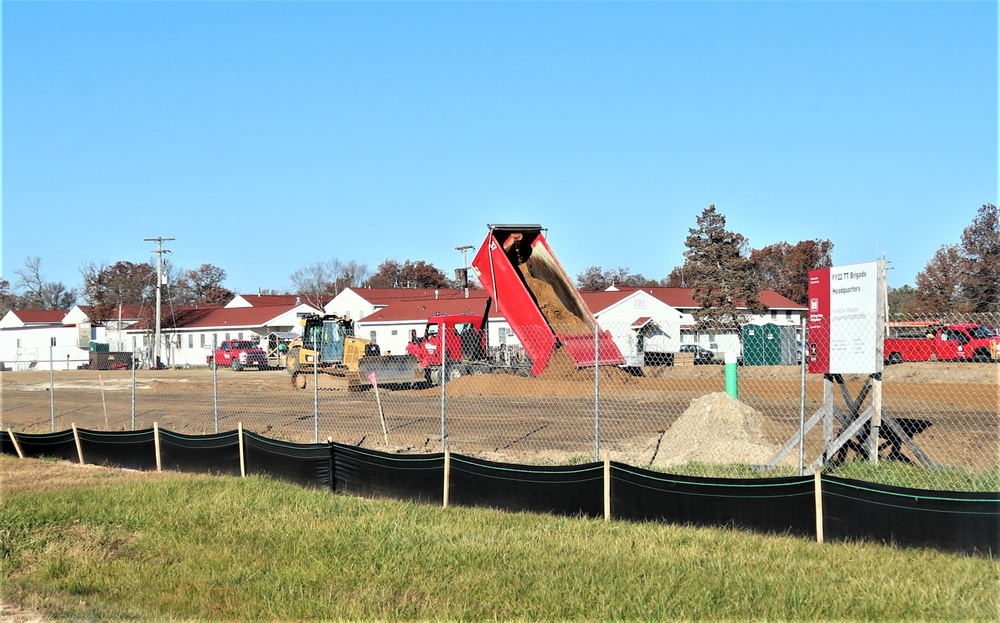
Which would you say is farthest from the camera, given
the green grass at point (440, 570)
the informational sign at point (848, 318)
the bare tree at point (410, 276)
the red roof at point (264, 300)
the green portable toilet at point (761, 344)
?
the bare tree at point (410, 276)

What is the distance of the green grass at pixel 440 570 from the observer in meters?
6.70

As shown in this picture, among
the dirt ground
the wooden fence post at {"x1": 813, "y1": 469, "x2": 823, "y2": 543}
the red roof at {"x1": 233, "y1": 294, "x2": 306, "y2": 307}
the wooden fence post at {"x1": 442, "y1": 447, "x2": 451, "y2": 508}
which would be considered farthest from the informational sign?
the red roof at {"x1": 233, "y1": 294, "x2": 306, "y2": 307}

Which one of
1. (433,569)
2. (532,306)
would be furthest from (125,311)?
(433,569)

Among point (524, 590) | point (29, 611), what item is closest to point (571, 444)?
point (524, 590)

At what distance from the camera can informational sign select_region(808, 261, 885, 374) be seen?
9.71 metres

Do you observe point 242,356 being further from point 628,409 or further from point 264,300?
point 628,409

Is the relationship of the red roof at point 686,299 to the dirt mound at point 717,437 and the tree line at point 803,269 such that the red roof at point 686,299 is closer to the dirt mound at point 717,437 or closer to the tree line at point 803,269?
the tree line at point 803,269

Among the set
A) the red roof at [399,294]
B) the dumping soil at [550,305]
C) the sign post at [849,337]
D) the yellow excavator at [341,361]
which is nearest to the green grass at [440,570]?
the sign post at [849,337]

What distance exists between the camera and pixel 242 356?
52594 millimetres

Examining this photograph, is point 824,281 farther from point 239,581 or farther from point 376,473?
point 239,581

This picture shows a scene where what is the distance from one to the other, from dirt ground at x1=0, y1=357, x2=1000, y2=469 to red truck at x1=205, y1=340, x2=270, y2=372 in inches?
713

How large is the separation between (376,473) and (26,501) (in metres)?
4.47

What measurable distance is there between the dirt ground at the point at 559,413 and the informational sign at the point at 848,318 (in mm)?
1777

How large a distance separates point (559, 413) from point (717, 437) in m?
8.20
